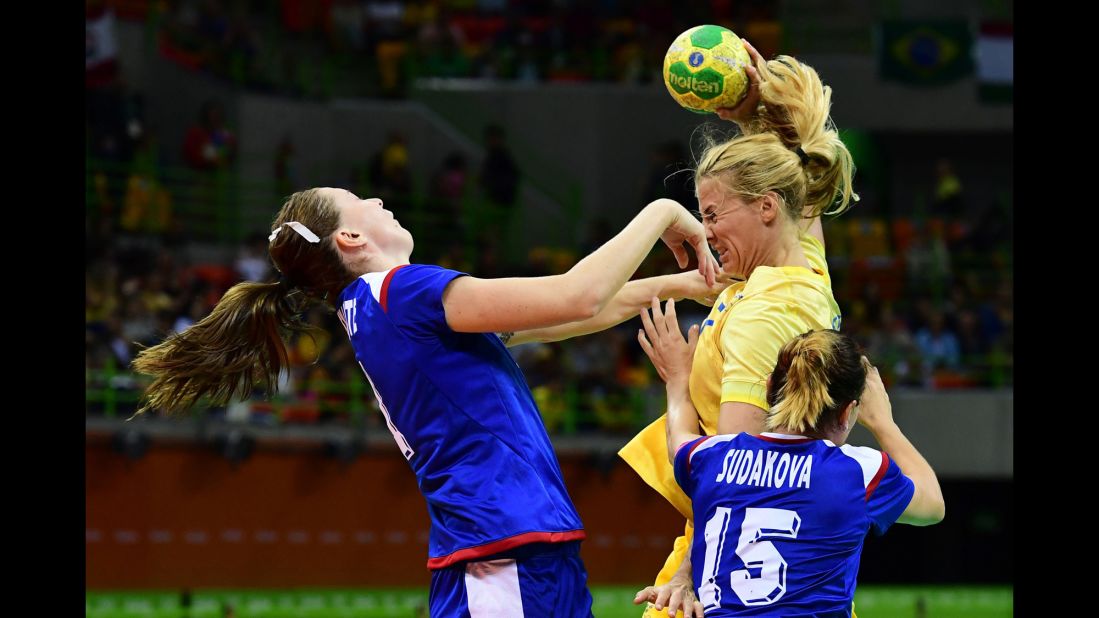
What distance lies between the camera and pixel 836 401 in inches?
150

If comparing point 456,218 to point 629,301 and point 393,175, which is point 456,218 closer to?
point 393,175

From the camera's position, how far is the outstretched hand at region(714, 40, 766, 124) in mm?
4453

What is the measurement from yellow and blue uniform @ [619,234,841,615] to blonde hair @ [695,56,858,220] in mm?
171

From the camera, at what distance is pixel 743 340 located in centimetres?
396

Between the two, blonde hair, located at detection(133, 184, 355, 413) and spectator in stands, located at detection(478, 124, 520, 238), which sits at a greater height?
spectator in stands, located at detection(478, 124, 520, 238)

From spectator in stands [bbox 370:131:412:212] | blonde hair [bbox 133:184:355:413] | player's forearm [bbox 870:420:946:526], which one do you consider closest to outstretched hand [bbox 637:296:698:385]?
player's forearm [bbox 870:420:946:526]

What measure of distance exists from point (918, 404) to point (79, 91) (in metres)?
14.1

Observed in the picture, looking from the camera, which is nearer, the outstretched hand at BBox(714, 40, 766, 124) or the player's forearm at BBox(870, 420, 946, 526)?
the player's forearm at BBox(870, 420, 946, 526)

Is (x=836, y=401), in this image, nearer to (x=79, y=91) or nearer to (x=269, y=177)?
(x=79, y=91)

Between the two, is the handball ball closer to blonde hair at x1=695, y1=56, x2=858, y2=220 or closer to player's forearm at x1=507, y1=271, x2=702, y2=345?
blonde hair at x1=695, y1=56, x2=858, y2=220

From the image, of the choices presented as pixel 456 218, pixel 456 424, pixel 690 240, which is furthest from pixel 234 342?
pixel 456 218

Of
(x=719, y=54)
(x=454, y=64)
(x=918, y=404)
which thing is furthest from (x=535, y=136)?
(x=719, y=54)

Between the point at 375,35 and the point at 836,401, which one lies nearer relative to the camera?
the point at 836,401

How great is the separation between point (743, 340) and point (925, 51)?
1776cm
